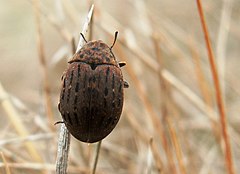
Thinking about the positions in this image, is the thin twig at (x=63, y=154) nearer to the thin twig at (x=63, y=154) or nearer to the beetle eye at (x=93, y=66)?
the thin twig at (x=63, y=154)

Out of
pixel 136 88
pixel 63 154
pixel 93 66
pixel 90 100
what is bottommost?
pixel 63 154

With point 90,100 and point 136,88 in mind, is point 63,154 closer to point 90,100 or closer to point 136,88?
point 90,100

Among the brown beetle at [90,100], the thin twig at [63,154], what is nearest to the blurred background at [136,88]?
the thin twig at [63,154]

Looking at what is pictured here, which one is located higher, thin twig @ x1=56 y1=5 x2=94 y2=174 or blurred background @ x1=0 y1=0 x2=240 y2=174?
blurred background @ x1=0 y1=0 x2=240 y2=174

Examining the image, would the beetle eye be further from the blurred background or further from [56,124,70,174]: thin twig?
the blurred background

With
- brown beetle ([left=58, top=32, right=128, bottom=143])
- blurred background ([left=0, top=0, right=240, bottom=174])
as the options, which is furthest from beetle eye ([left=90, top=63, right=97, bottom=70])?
blurred background ([left=0, top=0, right=240, bottom=174])

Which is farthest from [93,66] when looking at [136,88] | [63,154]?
[136,88]

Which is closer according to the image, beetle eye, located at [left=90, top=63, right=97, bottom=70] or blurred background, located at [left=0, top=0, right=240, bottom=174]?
beetle eye, located at [left=90, top=63, right=97, bottom=70]

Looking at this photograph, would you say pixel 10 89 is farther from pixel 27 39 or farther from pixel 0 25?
pixel 0 25
